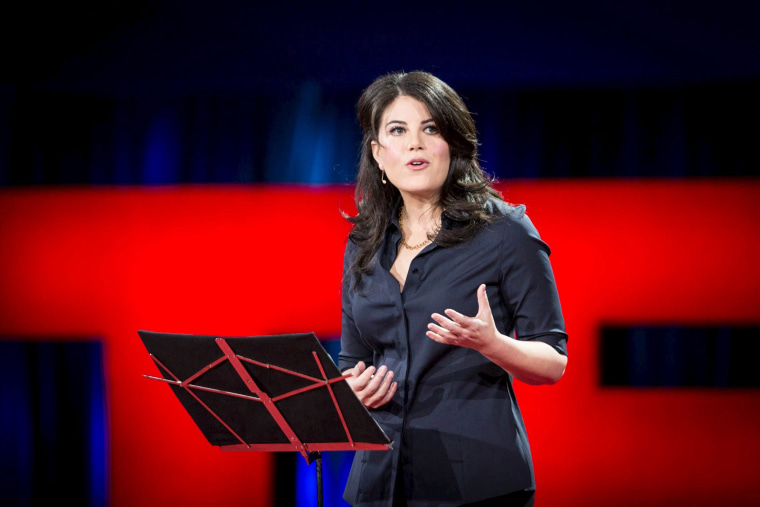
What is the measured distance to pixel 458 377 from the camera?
155cm

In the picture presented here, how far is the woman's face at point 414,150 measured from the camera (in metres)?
1.68

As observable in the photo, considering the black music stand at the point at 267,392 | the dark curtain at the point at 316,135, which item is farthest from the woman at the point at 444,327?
the dark curtain at the point at 316,135

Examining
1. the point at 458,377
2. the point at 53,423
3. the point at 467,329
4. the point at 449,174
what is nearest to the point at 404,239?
the point at 449,174

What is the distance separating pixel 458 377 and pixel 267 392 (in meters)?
0.40

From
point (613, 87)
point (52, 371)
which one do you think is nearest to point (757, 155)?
point (613, 87)

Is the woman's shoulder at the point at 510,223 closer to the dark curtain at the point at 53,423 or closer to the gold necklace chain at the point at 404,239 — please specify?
the gold necklace chain at the point at 404,239

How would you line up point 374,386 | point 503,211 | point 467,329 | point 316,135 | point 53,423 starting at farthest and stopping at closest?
point 53,423
point 316,135
point 503,211
point 374,386
point 467,329

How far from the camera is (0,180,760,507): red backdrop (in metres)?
3.13

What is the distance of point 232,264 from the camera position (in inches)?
131

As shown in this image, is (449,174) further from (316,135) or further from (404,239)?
(316,135)

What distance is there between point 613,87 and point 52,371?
273cm

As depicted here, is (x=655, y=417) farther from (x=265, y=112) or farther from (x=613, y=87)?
(x=265, y=112)

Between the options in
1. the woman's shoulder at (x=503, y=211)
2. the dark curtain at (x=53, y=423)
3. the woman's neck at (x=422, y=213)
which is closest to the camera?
the woman's shoulder at (x=503, y=211)

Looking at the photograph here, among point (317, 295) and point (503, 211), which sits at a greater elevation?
point (503, 211)
